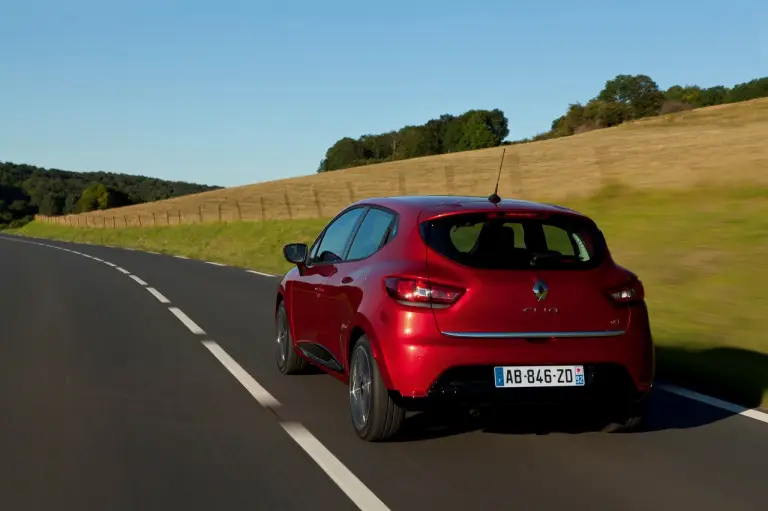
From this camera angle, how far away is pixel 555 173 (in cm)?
4053

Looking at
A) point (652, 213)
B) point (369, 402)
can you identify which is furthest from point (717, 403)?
point (652, 213)

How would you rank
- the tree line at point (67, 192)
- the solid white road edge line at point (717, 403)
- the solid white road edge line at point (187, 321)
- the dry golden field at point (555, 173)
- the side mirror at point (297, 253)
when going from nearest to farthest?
the solid white road edge line at point (717, 403), the side mirror at point (297, 253), the solid white road edge line at point (187, 321), the dry golden field at point (555, 173), the tree line at point (67, 192)

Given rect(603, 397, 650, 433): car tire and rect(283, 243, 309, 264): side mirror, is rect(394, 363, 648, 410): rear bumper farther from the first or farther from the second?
rect(283, 243, 309, 264): side mirror

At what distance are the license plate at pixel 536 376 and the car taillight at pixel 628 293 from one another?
519mm

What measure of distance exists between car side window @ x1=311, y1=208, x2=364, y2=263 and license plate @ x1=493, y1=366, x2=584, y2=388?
1948mm

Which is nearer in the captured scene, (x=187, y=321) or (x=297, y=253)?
(x=297, y=253)

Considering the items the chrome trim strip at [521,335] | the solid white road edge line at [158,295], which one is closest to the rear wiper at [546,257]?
the chrome trim strip at [521,335]

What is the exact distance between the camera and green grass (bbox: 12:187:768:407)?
28.4 feet

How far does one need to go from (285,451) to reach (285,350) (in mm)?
2776

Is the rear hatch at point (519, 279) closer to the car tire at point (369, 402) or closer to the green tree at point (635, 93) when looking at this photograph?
the car tire at point (369, 402)

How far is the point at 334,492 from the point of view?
4887 mm

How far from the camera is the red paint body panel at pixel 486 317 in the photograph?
5.54 metres

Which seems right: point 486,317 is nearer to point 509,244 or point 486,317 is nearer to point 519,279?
point 519,279

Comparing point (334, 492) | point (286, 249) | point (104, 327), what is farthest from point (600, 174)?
point (334, 492)
